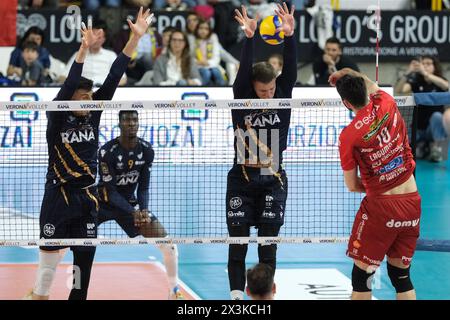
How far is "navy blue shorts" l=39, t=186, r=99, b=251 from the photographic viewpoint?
916cm

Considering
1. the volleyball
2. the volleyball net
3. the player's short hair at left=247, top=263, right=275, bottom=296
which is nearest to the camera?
the player's short hair at left=247, top=263, right=275, bottom=296

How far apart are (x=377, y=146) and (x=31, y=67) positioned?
11.9 m

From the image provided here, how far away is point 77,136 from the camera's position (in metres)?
9.20

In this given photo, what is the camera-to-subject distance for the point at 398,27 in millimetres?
23000

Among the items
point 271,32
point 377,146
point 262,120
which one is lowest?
point 377,146

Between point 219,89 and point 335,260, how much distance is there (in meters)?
6.33

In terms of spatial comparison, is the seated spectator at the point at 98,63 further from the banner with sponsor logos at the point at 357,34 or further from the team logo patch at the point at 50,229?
the team logo patch at the point at 50,229

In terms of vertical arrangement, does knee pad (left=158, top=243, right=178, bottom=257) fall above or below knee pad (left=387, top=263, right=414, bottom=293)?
above

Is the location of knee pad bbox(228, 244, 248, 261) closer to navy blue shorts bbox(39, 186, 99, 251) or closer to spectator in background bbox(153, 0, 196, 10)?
navy blue shorts bbox(39, 186, 99, 251)

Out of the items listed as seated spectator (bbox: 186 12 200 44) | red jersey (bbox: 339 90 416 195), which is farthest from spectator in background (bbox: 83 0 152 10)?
red jersey (bbox: 339 90 416 195)

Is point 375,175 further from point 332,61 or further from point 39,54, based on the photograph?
point 39,54

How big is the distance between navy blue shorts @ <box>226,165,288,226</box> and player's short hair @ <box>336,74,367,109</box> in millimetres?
1403

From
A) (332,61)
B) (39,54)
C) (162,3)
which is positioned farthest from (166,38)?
(332,61)
